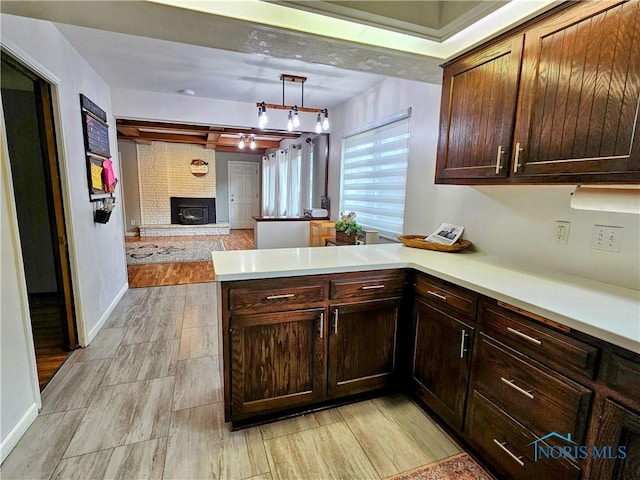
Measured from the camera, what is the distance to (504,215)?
6.59 ft

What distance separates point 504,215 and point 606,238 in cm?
57

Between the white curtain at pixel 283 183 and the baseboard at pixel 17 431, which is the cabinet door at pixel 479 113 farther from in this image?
the white curtain at pixel 283 183

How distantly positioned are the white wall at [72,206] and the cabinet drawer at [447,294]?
219cm

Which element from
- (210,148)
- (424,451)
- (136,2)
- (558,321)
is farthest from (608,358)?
(210,148)

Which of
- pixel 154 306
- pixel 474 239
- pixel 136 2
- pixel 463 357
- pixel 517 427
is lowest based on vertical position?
pixel 154 306

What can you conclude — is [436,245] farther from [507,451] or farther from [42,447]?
[42,447]

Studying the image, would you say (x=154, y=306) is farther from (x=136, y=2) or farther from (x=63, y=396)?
(x=136, y=2)

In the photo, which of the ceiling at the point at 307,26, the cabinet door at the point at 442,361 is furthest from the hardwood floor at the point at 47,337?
the cabinet door at the point at 442,361

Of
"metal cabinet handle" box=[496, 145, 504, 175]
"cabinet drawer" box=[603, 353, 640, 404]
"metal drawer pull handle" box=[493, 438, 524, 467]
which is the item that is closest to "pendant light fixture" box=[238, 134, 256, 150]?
"metal cabinet handle" box=[496, 145, 504, 175]

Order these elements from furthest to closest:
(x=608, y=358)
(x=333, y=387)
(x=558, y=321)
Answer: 1. (x=333, y=387)
2. (x=558, y=321)
3. (x=608, y=358)

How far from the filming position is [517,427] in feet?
4.36

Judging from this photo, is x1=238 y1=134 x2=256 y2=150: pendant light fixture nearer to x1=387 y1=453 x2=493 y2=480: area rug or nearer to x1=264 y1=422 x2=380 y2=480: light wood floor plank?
x1=264 y1=422 x2=380 y2=480: light wood floor plank

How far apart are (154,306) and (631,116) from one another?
401 centimetres

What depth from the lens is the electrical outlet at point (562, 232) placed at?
165 cm
